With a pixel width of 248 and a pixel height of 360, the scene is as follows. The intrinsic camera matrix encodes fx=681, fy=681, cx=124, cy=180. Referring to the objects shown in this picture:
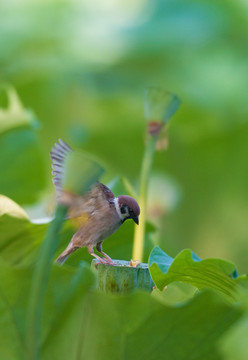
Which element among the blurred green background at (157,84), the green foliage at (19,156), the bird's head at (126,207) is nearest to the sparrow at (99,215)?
the bird's head at (126,207)

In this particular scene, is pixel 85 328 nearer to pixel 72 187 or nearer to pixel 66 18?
pixel 72 187

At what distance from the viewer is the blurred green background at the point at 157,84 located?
7.01 ft

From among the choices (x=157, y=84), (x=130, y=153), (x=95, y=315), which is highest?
(x=157, y=84)

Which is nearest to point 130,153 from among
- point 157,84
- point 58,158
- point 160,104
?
point 157,84

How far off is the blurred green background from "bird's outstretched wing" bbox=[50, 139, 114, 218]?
2.43ft

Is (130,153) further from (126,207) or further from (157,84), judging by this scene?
(126,207)

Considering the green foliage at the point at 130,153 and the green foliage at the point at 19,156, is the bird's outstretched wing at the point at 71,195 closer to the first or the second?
the green foliage at the point at 130,153

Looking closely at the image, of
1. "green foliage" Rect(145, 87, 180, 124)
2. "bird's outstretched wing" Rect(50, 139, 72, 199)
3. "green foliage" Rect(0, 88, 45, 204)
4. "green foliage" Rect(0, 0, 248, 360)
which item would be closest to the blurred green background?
"green foliage" Rect(0, 0, 248, 360)

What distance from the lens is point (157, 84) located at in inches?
112

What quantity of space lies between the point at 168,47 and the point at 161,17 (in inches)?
12.8

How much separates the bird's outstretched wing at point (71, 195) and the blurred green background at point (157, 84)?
2.43 ft

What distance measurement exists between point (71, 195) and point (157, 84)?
2.66 meters

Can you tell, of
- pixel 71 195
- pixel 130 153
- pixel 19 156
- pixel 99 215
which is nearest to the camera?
pixel 71 195

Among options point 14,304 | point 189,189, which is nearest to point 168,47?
point 189,189
